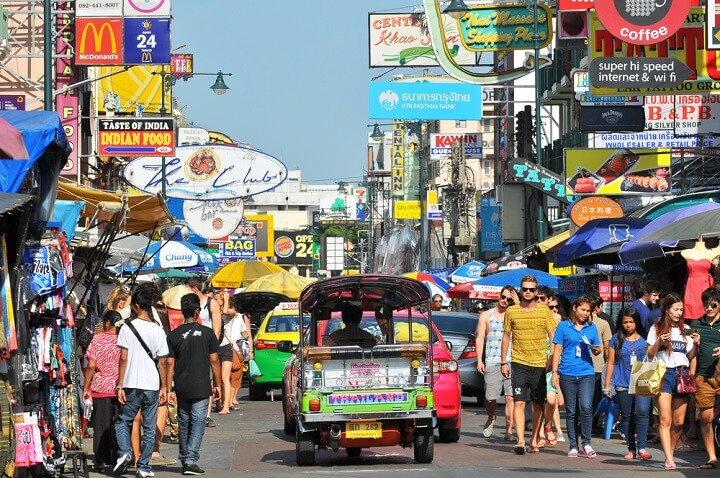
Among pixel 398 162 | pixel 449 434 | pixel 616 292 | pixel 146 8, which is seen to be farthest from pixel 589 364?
pixel 398 162

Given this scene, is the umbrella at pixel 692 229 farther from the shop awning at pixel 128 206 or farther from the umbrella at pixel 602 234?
the shop awning at pixel 128 206

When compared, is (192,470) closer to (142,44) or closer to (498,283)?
(498,283)

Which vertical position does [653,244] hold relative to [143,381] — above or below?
above

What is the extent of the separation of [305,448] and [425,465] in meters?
1.25

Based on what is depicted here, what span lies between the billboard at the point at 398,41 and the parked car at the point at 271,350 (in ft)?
69.0

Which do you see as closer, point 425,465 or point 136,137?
point 425,465

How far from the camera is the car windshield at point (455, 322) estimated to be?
80.7ft

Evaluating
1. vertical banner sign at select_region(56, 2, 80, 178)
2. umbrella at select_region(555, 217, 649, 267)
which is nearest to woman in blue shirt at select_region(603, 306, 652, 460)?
umbrella at select_region(555, 217, 649, 267)

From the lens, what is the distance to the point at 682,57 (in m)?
23.3

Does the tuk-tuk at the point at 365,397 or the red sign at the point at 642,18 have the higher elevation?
the red sign at the point at 642,18

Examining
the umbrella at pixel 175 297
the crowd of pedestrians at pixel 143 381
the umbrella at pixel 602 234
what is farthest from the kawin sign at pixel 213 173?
the crowd of pedestrians at pixel 143 381

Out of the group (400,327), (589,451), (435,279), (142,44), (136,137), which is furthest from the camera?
(435,279)

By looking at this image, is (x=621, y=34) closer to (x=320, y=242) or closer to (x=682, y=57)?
(x=682, y=57)

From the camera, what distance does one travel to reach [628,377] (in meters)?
15.9
